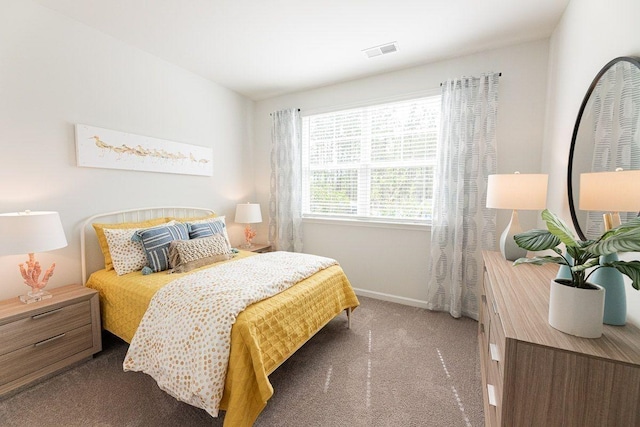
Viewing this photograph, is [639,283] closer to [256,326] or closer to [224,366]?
[256,326]

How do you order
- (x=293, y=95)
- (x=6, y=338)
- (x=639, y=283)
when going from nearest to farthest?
(x=639, y=283) → (x=6, y=338) → (x=293, y=95)

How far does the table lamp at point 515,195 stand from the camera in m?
1.85

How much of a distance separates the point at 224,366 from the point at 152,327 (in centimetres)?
61

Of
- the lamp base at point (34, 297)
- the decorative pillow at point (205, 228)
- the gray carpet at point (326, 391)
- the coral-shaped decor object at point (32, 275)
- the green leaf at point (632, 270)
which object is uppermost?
the green leaf at point (632, 270)

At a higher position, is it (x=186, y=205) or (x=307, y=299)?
(x=186, y=205)

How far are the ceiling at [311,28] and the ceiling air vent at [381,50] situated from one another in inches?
2.5

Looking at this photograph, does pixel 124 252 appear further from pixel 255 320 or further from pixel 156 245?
pixel 255 320

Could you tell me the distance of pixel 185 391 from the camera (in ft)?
4.63

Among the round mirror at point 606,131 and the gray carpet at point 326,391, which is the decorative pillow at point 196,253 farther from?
the round mirror at point 606,131

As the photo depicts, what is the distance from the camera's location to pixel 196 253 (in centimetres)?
241

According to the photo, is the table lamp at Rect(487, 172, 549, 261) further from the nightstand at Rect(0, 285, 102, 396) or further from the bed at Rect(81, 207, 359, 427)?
the nightstand at Rect(0, 285, 102, 396)

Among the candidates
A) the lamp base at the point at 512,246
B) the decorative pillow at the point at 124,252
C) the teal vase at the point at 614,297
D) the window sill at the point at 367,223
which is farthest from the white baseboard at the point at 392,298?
the decorative pillow at the point at 124,252

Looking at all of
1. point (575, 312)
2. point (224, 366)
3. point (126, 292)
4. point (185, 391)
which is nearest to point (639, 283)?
point (575, 312)

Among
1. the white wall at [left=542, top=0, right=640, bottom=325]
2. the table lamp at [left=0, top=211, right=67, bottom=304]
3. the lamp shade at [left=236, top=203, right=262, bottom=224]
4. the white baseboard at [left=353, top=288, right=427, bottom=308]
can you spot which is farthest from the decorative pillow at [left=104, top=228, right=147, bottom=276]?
the white wall at [left=542, top=0, right=640, bottom=325]
